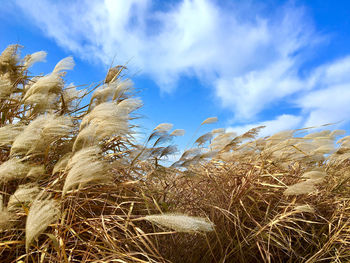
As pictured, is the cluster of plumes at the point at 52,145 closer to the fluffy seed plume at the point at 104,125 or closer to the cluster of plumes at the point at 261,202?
the fluffy seed plume at the point at 104,125

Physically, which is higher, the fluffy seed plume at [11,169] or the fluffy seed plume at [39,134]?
the fluffy seed plume at [39,134]

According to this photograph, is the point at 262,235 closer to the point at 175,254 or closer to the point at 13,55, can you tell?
the point at 175,254

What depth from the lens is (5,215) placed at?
1.23 metres

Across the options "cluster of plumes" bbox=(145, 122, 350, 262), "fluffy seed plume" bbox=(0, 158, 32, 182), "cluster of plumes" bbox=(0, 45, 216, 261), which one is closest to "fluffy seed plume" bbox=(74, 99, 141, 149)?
"cluster of plumes" bbox=(0, 45, 216, 261)

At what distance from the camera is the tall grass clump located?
139 centimetres

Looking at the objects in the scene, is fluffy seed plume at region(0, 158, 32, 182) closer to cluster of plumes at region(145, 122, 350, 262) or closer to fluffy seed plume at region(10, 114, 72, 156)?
fluffy seed plume at region(10, 114, 72, 156)

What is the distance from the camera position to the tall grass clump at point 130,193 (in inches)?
54.9

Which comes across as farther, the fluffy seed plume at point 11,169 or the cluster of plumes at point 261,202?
the cluster of plumes at point 261,202

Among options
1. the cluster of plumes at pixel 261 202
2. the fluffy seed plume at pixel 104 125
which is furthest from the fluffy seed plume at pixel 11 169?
the cluster of plumes at pixel 261 202

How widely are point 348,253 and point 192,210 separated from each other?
1.00 meters

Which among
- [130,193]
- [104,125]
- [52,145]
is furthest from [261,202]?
[52,145]

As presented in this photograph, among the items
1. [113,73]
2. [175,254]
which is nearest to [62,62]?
[113,73]

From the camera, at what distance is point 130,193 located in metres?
1.90

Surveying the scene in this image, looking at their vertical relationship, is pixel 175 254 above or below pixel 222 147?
below
